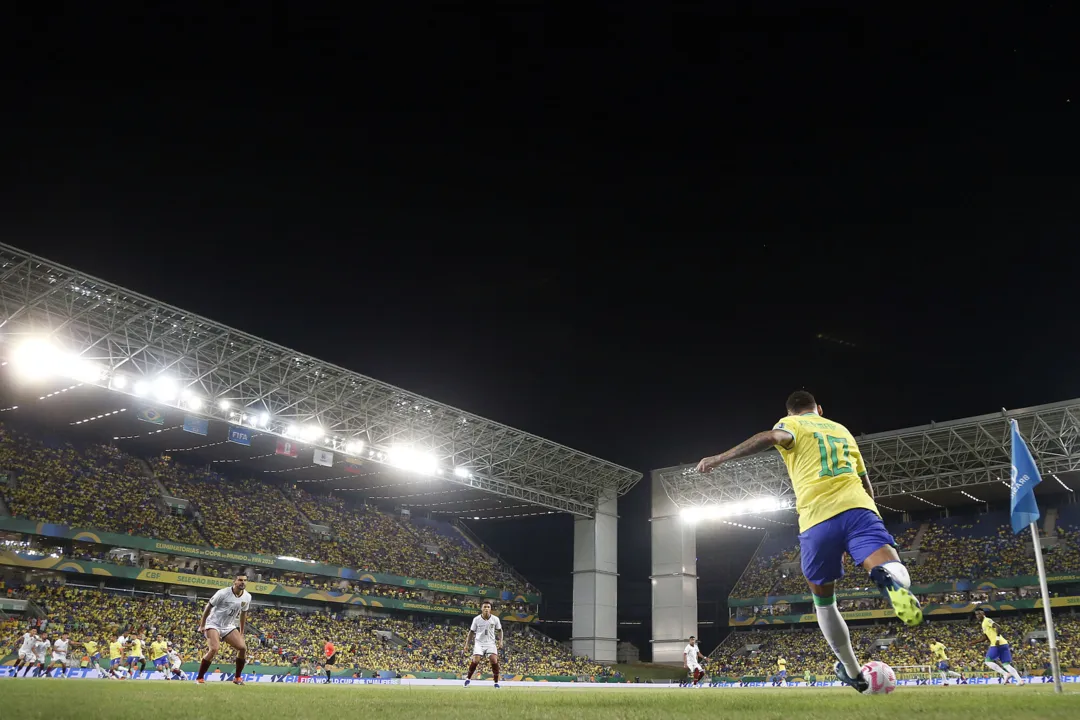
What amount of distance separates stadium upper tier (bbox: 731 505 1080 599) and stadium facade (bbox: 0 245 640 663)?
480 inches

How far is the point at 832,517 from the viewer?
564 centimetres

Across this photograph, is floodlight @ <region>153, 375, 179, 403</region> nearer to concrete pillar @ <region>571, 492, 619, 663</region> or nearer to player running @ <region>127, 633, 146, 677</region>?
player running @ <region>127, 633, 146, 677</region>

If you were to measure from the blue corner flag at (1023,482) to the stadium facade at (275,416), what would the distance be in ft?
99.3

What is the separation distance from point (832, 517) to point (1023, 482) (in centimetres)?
557

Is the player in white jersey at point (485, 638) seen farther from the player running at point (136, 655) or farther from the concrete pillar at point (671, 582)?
the concrete pillar at point (671, 582)

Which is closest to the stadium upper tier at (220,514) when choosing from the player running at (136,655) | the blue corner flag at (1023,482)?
the player running at (136,655)

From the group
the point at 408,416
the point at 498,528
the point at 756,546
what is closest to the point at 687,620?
the point at 756,546

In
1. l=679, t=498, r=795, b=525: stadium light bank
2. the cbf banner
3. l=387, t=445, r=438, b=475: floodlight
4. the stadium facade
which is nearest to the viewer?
the stadium facade

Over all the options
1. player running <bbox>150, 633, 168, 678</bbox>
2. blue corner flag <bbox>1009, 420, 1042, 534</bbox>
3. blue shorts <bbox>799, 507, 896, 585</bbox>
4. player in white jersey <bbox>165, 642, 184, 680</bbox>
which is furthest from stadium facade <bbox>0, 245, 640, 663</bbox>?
blue corner flag <bbox>1009, 420, 1042, 534</bbox>

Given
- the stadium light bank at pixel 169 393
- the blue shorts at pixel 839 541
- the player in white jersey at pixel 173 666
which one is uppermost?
the stadium light bank at pixel 169 393

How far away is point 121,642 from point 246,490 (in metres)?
22.6

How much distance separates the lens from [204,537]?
40.0m

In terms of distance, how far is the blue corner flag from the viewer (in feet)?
30.9

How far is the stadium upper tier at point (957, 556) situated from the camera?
4356cm
